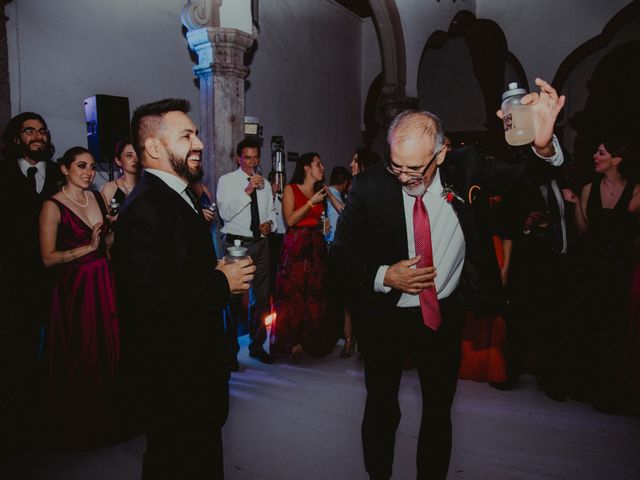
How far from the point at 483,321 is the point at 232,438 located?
2.07 meters

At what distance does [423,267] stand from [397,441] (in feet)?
4.57

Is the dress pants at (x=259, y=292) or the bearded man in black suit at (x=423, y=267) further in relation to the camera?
the dress pants at (x=259, y=292)

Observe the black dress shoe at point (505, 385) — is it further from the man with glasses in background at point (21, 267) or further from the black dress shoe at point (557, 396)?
the man with glasses in background at point (21, 267)

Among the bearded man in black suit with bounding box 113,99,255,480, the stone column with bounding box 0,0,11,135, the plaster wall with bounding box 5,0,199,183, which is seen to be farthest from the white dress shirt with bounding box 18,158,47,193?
the bearded man in black suit with bounding box 113,99,255,480

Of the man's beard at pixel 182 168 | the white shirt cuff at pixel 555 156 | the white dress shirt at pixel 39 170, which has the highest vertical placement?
the white dress shirt at pixel 39 170

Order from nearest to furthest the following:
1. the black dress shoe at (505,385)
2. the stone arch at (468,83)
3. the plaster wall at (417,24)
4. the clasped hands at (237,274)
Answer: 1. the clasped hands at (237,274)
2. the black dress shoe at (505,385)
3. the plaster wall at (417,24)
4. the stone arch at (468,83)

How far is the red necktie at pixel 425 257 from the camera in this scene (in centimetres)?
201

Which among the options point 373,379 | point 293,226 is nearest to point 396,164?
point 373,379

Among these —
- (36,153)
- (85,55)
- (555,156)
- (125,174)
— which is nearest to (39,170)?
(36,153)

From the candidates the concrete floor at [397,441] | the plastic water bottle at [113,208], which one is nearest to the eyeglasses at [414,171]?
the concrete floor at [397,441]

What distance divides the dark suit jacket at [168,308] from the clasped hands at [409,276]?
0.68 m

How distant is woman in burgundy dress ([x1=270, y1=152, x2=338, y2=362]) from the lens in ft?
14.2

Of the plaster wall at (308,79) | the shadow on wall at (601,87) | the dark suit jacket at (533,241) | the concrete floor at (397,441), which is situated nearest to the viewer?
the concrete floor at (397,441)

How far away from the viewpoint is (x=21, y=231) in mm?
3039
